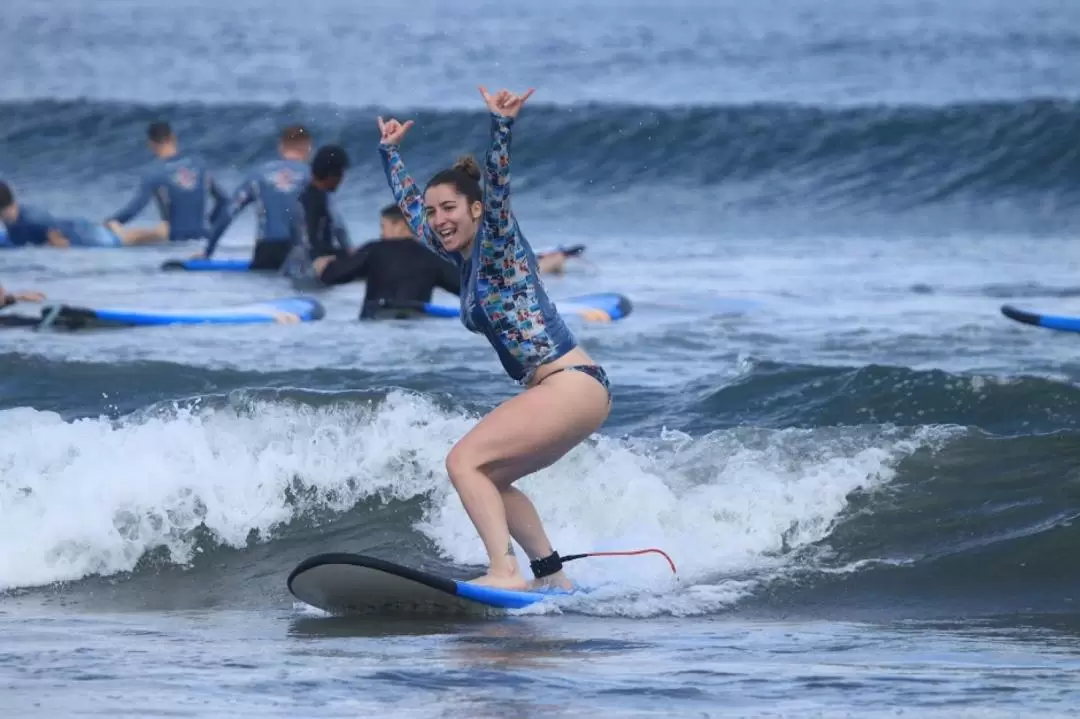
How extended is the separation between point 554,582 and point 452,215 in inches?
53.2

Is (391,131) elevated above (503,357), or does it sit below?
above

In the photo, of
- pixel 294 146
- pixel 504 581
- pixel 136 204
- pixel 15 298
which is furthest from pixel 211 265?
pixel 504 581

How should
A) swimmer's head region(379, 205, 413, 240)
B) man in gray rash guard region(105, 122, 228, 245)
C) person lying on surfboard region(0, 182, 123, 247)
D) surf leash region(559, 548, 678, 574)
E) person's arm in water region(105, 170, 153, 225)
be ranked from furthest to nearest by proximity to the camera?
person lying on surfboard region(0, 182, 123, 247) < man in gray rash guard region(105, 122, 228, 245) < person's arm in water region(105, 170, 153, 225) < swimmer's head region(379, 205, 413, 240) < surf leash region(559, 548, 678, 574)

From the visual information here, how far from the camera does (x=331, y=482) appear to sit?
323 inches

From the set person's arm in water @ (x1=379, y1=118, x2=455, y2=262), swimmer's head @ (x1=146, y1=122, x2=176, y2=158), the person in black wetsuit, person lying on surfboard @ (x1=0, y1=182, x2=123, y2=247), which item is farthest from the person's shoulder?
person's arm in water @ (x1=379, y1=118, x2=455, y2=262)

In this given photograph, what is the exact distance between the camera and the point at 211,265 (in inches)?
701

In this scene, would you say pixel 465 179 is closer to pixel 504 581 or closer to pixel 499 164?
pixel 499 164

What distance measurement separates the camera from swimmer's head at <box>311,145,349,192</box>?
13.3 metres

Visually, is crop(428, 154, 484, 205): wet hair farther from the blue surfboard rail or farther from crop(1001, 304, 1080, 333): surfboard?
the blue surfboard rail

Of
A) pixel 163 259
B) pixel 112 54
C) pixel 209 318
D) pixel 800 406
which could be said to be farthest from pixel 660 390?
pixel 112 54

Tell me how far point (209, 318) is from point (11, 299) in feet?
5.22

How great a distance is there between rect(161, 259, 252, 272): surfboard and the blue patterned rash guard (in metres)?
11.8

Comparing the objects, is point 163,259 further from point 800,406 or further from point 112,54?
point 112,54

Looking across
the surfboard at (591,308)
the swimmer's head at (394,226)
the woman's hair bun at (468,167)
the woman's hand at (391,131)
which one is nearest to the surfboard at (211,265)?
the surfboard at (591,308)
